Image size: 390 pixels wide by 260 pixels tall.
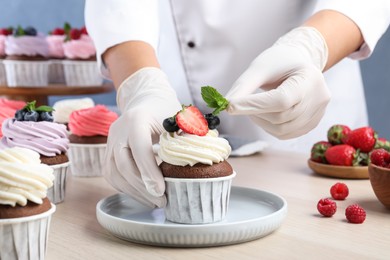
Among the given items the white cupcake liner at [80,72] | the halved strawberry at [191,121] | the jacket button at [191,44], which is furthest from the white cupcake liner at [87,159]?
the white cupcake liner at [80,72]

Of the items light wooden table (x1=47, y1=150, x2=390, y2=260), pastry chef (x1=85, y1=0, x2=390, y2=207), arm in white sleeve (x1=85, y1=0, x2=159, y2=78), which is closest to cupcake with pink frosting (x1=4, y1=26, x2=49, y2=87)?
pastry chef (x1=85, y1=0, x2=390, y2=207)

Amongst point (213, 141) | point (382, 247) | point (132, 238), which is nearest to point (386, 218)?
point (382, 247)

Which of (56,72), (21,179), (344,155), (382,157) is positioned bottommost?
(56,72)

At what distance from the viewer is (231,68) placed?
2.42 meters

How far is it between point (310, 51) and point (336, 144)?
0.93 ft

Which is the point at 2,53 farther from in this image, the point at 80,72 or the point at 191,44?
the point at 191,44

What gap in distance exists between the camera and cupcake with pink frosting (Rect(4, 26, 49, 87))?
10.0 feet

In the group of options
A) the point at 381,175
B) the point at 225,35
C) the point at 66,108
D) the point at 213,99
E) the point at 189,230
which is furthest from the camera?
the point at 225,35

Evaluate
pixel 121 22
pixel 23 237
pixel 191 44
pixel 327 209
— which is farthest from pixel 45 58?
pixel 23 237

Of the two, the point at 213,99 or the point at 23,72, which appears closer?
the point at 213,99

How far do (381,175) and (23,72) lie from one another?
2106 millimetres

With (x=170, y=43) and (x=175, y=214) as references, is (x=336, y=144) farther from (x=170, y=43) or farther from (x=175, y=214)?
(x=170, y=43)

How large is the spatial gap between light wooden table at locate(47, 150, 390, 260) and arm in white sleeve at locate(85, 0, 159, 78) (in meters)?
0.45

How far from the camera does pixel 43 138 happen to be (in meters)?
1.54
